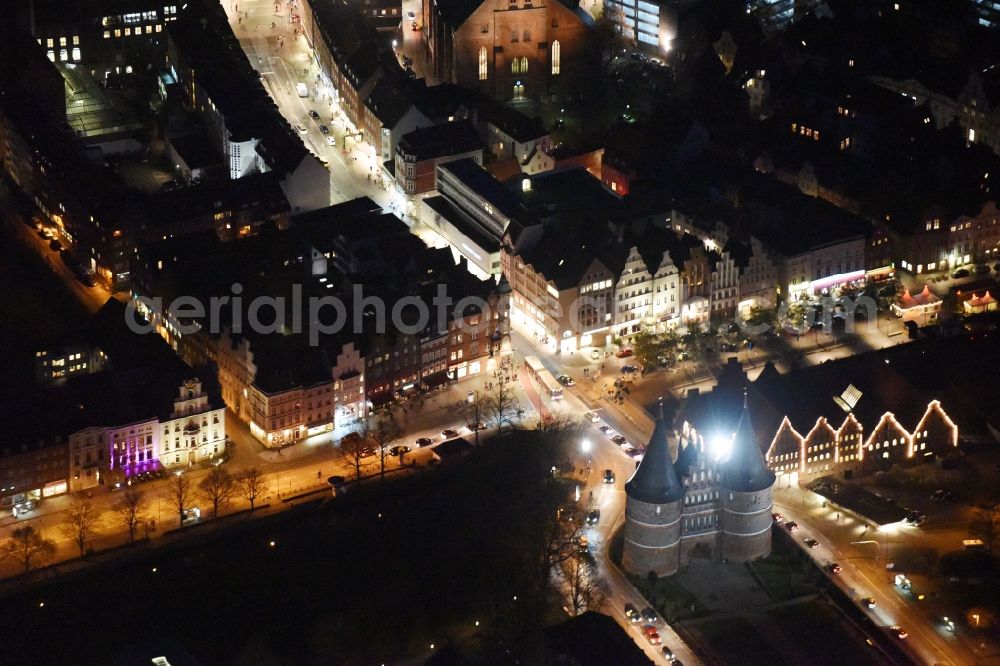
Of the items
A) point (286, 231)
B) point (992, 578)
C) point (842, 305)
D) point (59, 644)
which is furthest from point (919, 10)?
point (59, 644)

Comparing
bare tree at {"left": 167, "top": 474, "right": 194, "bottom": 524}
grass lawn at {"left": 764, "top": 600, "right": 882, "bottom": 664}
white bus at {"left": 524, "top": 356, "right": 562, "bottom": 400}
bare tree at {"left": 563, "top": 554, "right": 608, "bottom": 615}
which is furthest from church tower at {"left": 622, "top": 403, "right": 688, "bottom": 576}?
bare tree at {"left": 167, "top": 474, "right": 194, "bottom": 524}

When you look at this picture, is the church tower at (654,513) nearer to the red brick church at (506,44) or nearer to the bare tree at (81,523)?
the bare tree at (81,523)

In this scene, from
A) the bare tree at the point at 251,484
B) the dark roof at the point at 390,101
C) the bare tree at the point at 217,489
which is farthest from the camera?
the dark roof at the point at 390,101

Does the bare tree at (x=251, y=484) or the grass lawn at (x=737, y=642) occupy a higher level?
the bare tree at (x=251, y=484)

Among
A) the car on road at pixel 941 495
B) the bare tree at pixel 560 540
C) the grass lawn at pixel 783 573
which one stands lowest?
the grass lawn at pixel 783 573

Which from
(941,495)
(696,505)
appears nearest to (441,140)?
(696,505)

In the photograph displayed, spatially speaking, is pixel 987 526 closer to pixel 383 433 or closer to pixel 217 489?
pixel 383 433

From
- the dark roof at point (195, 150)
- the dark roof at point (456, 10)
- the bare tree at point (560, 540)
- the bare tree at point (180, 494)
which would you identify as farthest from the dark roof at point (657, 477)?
the dark roof at point (456, 10)
